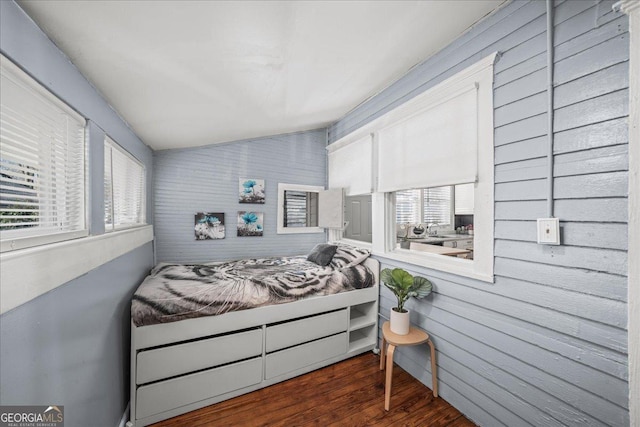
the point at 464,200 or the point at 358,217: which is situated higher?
the point at 464,200

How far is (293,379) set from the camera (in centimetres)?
215

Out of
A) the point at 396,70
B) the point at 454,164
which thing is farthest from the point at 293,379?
the point at 396,70

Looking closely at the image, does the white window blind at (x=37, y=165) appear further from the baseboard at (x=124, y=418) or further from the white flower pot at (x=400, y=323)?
the white flower pot at (x=400, y=323)

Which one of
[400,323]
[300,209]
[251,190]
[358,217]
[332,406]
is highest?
[251,190]

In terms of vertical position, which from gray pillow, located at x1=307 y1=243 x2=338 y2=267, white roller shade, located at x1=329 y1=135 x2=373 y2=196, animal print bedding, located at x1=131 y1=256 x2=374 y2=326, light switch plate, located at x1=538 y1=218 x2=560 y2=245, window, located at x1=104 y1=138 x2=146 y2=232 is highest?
white roller shade, located at x1=329 y1=135 x2=373 y2=196

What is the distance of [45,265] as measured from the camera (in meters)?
0.89

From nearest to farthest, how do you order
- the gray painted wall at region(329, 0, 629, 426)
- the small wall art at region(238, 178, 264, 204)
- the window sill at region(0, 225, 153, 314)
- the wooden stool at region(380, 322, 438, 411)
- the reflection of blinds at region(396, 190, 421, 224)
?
1. the window sill at region(0, 225, 153, 314)
2. the gray painted wall at region(329, 0, 629, 426)
3. the wooden stool at region(380, 322, 438, 411)
4. the small wall art at region(238, 178, 264, 204)
5. the reflection of blinds at region(396, 190, 421, 224)

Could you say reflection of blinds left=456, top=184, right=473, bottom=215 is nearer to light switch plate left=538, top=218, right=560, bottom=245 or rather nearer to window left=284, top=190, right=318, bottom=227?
window left=284, top=190, right=318, bottom=227

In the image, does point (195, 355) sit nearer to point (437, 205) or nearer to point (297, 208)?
point (297, 208)

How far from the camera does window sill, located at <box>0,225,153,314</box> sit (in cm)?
72

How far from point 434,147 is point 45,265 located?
2.36 metres

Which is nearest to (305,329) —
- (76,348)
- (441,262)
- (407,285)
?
(407,285)

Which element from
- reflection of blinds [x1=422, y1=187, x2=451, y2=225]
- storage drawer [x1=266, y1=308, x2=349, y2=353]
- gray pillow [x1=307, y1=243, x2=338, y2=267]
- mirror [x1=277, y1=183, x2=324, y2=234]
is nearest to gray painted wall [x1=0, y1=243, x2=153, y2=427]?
storage drawer [x1=266, y1=308, x2=349, y2=353]

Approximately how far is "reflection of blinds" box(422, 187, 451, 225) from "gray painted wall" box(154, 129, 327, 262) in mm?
2190
